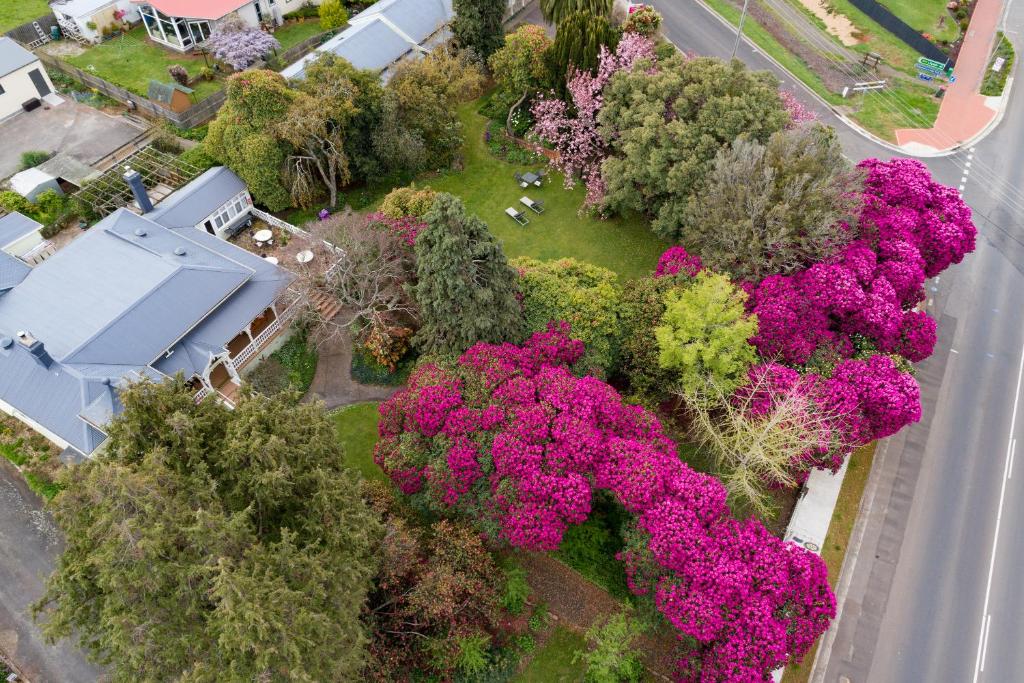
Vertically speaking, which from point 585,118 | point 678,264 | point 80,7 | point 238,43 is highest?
point 585,118

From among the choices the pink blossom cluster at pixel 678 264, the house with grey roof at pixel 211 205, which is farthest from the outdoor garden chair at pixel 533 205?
the house with grey roof at pixel 211 205

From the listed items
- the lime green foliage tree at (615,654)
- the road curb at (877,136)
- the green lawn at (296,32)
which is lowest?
the lime green foliage tree at (615,654)

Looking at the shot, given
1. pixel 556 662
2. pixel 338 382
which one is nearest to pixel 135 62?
pixel 338 382

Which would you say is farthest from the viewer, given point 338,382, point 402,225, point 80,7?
point 80,7

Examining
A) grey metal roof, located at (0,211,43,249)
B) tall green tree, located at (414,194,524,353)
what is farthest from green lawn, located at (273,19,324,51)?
tall green tree, located at (414,194,524,353)

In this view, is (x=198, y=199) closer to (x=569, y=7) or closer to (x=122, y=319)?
(x=122, y=319)

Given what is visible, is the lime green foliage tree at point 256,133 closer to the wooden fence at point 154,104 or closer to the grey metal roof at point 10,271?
the wooden fence at point 154,104
